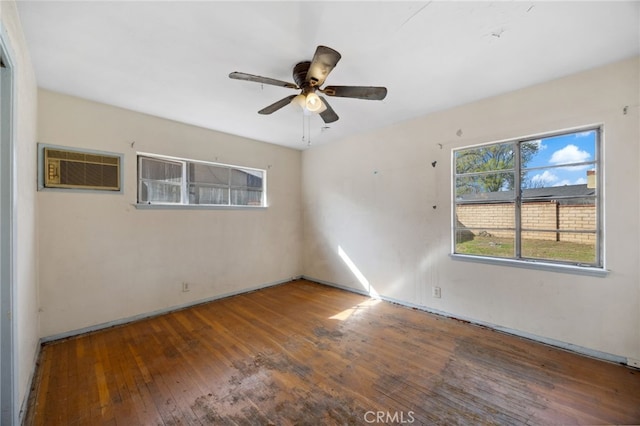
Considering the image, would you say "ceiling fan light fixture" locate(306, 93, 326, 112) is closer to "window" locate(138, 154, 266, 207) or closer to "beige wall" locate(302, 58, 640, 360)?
"beige wall" locate(302, 58, 640, 360)

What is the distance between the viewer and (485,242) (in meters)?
2.91

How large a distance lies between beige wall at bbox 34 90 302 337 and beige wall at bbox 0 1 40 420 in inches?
10.2

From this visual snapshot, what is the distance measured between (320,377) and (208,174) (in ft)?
10.4

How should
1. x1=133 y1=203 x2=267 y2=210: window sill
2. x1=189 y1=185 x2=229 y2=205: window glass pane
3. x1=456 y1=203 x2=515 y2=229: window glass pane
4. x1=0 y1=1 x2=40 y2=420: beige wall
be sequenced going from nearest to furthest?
1. x1=0 y1=1 x2=40 y2=420: beige wall
2. x1=456 y1=203 x2=515 y2=229: window glass pane
3. x1=133 y1=203 x2=267 y2=210: window sill
4. x1=189 y1=185 x2=229 y2=205: window glass pane

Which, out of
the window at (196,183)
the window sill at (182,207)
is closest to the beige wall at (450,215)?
the window at (196,183)

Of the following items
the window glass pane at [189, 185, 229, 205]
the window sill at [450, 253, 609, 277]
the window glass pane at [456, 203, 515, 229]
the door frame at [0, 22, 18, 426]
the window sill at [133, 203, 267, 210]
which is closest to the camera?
the door frame at [0, 22, 18, 426]

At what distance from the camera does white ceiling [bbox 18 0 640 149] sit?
1559 mm

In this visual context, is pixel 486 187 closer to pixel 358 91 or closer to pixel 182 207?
pixel 358 91

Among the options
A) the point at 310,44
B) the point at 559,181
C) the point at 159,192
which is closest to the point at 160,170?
the point at 159,192

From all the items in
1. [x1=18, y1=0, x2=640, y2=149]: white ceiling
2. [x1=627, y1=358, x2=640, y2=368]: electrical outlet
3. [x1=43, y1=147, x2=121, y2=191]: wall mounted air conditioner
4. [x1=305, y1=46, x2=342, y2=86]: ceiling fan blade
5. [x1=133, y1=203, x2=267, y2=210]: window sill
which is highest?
[x1=18, y1=0, x2=640, y2=149]: white ceiling

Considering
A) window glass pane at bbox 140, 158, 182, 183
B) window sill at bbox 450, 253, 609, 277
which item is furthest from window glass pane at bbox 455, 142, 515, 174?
window glass pane at bbox 140, 158, 182, 183

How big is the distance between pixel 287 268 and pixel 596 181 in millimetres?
4292

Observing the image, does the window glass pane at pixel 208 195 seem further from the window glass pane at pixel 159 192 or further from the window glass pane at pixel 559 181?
the window glass pane at pixel 559 181

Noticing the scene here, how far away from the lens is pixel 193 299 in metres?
3.52
